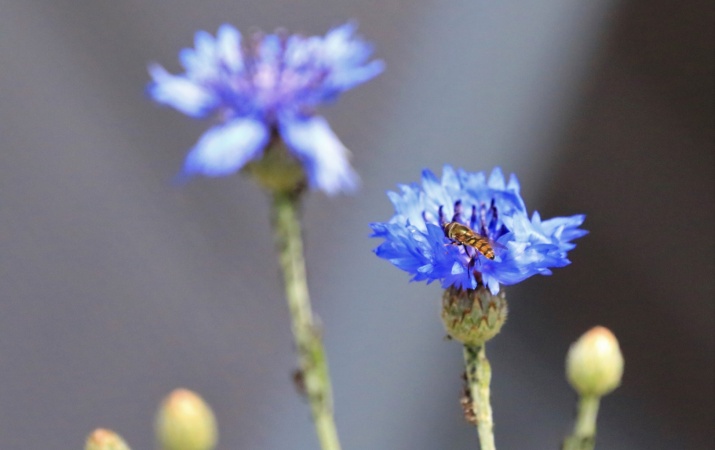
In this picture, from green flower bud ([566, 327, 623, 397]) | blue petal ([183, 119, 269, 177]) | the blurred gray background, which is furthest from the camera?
the blurred gray background

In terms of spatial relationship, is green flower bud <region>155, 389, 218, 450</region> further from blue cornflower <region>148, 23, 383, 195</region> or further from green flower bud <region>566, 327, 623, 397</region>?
green flower bud <region>566, 327, 623, 397</region>

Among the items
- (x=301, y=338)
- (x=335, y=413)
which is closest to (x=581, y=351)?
(x=301, y=338)

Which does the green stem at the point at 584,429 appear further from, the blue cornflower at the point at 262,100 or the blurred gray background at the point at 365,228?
the blurred gray background at the point at 365,228

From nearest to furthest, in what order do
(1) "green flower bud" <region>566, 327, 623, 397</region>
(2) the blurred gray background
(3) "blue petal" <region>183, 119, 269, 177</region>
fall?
(3) "blue petal" <region>183, 119, 269, 177</region>, (1) "green flower bud" <region>566, 327, 623, 397</region>, (2) the blurred gray background

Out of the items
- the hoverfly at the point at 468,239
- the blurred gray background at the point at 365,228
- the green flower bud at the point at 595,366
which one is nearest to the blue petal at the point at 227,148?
the hoverfly at the point at 468,239

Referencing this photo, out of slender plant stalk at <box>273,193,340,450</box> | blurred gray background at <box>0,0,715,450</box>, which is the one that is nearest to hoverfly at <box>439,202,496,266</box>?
slender plant stalk at <box>273,193,340,450</box>

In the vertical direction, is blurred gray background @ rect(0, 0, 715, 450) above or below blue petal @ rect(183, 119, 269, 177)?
above

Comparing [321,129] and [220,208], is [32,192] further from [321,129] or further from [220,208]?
[321,129]
